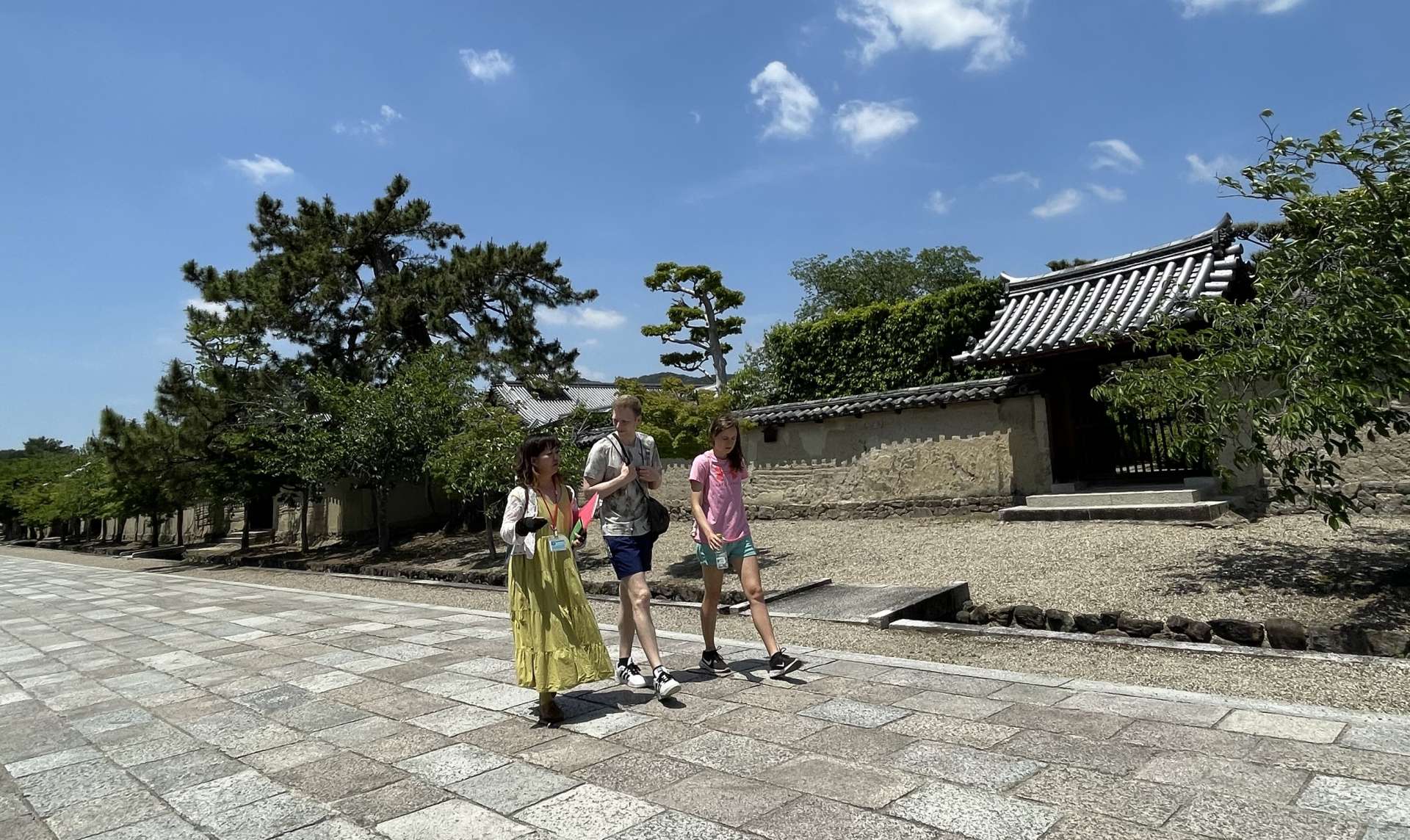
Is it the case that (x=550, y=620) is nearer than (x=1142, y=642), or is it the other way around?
(x=550, y=620)

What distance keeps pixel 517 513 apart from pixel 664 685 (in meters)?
1.20

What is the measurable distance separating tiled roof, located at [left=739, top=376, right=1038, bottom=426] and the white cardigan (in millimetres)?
9324

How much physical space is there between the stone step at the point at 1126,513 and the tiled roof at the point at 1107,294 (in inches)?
83.9

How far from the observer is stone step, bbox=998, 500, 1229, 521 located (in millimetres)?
9352

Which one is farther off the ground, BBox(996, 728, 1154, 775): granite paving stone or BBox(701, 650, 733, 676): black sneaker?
BBox(701, 650, 733, 676): black sneaker

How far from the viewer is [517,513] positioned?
417 centimetres

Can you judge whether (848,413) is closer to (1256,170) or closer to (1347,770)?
(1256,170)

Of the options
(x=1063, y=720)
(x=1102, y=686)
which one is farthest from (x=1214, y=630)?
(x=1063, y=720)

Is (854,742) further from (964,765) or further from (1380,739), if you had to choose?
(1380,739)

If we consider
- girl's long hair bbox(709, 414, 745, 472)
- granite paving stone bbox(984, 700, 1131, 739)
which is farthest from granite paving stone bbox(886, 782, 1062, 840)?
girl's long hair bbox(709, 414, 745, 472)

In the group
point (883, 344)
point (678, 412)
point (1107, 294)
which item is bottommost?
point (678, 412)

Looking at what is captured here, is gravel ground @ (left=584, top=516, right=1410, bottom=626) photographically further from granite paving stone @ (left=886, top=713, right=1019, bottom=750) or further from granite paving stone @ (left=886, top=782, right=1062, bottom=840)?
granite paving stone @ (left=886, top=782, right=1062, bottom=840)

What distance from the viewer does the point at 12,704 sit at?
526 centimetres

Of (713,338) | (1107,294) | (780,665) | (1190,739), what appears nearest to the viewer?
(1190,739)
